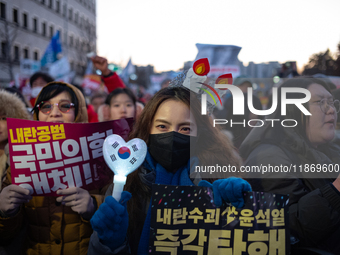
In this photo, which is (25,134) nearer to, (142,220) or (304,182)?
(142,220)

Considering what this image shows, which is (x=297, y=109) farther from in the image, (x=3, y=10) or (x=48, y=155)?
(x=3, y=10)

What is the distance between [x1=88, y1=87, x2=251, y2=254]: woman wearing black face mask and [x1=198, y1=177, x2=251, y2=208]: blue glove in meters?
0.34

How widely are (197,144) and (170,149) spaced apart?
25cm

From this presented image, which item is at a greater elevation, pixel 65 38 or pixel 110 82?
pixel 65 38

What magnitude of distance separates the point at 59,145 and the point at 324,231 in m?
1.60

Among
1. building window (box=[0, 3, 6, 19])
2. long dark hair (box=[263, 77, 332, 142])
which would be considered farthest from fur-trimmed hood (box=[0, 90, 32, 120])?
building window (box=[0, 3, 6, 19])

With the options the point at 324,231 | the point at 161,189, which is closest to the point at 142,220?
the point at 161,189

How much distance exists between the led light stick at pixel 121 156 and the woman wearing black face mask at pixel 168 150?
31 centimetres

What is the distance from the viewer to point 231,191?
1.30 m

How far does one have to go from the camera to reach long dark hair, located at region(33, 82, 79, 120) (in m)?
2.29

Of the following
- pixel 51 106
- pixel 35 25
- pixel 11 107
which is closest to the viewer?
pixel 51 106

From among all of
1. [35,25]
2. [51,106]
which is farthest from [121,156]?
[35,25]

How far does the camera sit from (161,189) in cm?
139

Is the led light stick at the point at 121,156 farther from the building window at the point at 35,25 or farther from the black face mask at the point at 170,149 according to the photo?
the building window at the point at 35,25
